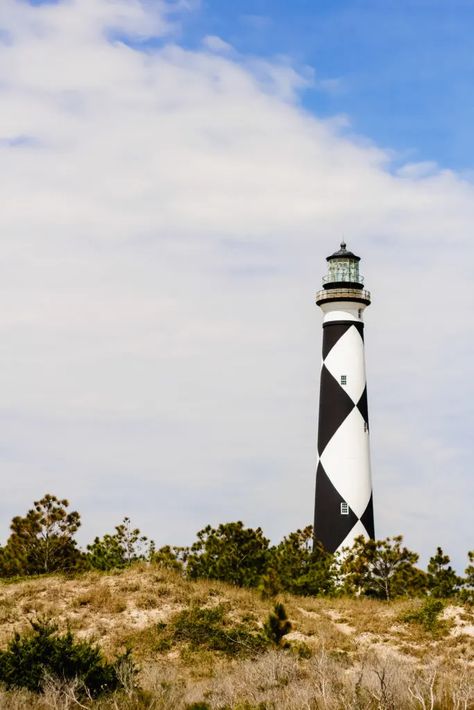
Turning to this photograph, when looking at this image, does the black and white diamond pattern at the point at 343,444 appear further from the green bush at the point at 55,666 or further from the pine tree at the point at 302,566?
the green bush at the point at 55,666

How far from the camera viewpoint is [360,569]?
32.2 metres

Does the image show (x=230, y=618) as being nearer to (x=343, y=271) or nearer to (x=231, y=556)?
(x=231, y=556)

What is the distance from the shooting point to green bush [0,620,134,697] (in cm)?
1487

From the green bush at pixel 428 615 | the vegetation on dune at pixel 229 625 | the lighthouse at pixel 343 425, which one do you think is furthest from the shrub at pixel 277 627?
the lighthouse at pixel 343 425

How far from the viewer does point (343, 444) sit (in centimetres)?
3684

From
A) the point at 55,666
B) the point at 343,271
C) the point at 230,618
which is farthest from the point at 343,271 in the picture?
the point at 55,666

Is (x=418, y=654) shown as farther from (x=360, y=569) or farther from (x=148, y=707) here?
(x=148, y=707)

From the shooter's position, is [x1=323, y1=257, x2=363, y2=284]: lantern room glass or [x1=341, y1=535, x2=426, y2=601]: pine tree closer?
[x1=341, y1=535, x2=426, y2=601]: pine tree

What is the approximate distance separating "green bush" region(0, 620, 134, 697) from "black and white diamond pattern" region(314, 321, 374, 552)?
21529 millimetres

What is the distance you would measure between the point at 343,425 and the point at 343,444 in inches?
32.0

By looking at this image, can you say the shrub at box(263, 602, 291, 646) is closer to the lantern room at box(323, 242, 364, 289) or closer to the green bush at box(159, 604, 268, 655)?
the green bush at box(159, 604, 268, 655)

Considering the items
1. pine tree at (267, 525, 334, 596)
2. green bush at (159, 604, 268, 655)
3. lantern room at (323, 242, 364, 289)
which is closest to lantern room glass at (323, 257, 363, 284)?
lantern room at (323, 242, 364, 289)

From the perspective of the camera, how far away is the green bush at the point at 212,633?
23.5 m

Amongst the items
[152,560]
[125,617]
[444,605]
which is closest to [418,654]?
[444,605]
